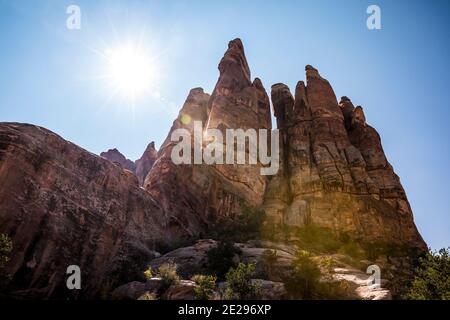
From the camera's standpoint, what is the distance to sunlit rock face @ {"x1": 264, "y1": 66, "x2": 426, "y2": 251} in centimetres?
4766

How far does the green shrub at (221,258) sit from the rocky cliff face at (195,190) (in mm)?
6279

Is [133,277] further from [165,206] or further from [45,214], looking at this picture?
[165,206]

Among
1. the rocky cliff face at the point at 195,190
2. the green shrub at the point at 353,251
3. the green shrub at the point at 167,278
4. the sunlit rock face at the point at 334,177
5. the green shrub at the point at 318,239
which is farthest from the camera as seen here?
the sunlit rock face at the point at 334,177

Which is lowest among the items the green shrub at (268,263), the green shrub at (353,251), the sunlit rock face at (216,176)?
the green shrub at (268,263)

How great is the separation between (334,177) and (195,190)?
22.7 metres

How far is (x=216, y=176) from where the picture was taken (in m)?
49.4

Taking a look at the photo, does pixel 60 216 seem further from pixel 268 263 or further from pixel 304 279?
pixel 304 279

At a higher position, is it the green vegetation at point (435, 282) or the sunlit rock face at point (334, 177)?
the sunlit rock face at point (334, 177)

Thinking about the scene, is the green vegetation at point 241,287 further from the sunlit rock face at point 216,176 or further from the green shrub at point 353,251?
the green shrub at point 353,251

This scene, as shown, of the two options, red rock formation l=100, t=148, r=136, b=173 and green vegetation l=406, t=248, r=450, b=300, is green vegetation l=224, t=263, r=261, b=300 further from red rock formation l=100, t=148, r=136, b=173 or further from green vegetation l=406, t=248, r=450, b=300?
red rock formation l=100, t=148, r=136, b=173

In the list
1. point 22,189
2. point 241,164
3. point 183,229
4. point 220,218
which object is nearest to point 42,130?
point 22,189

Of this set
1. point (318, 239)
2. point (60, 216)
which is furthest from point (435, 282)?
point (60, 216)

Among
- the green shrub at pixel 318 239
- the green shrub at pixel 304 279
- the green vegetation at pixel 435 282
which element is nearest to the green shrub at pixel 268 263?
the green shrub at pixel 304 279

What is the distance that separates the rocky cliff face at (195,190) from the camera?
2372 centimetres
